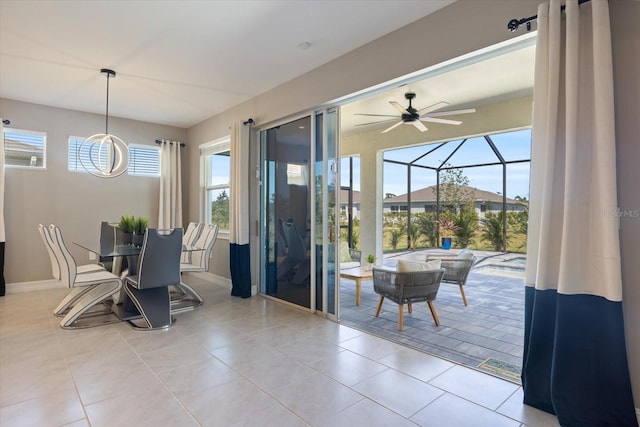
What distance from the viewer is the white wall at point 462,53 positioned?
191 cm

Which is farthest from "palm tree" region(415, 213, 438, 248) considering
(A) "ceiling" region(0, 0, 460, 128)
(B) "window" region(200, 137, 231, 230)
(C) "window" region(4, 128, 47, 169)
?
(C) "window" region(4, 128, 47, 169)

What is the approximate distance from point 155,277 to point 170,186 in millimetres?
3069

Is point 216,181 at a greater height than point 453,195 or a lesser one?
greater

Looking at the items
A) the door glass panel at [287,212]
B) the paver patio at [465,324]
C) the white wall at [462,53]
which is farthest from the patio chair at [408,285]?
the white wall at [462,53]

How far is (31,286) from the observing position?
514 cm

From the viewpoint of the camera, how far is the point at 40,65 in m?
3.78

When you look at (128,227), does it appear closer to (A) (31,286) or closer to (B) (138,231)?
(B) (138,231)

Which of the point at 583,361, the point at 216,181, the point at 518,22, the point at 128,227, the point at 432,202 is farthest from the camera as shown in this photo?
the point at 432,202

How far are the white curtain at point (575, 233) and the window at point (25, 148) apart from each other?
6.26 metres

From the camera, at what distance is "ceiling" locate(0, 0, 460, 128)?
274 cm

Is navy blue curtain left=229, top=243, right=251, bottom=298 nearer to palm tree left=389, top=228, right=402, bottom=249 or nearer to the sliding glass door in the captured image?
the sliding glass door

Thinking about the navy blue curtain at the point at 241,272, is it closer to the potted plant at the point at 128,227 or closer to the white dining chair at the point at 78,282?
the potted plant at the point at 128,227

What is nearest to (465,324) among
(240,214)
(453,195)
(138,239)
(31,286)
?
(240,214)

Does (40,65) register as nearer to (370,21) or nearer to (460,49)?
(370,21)
